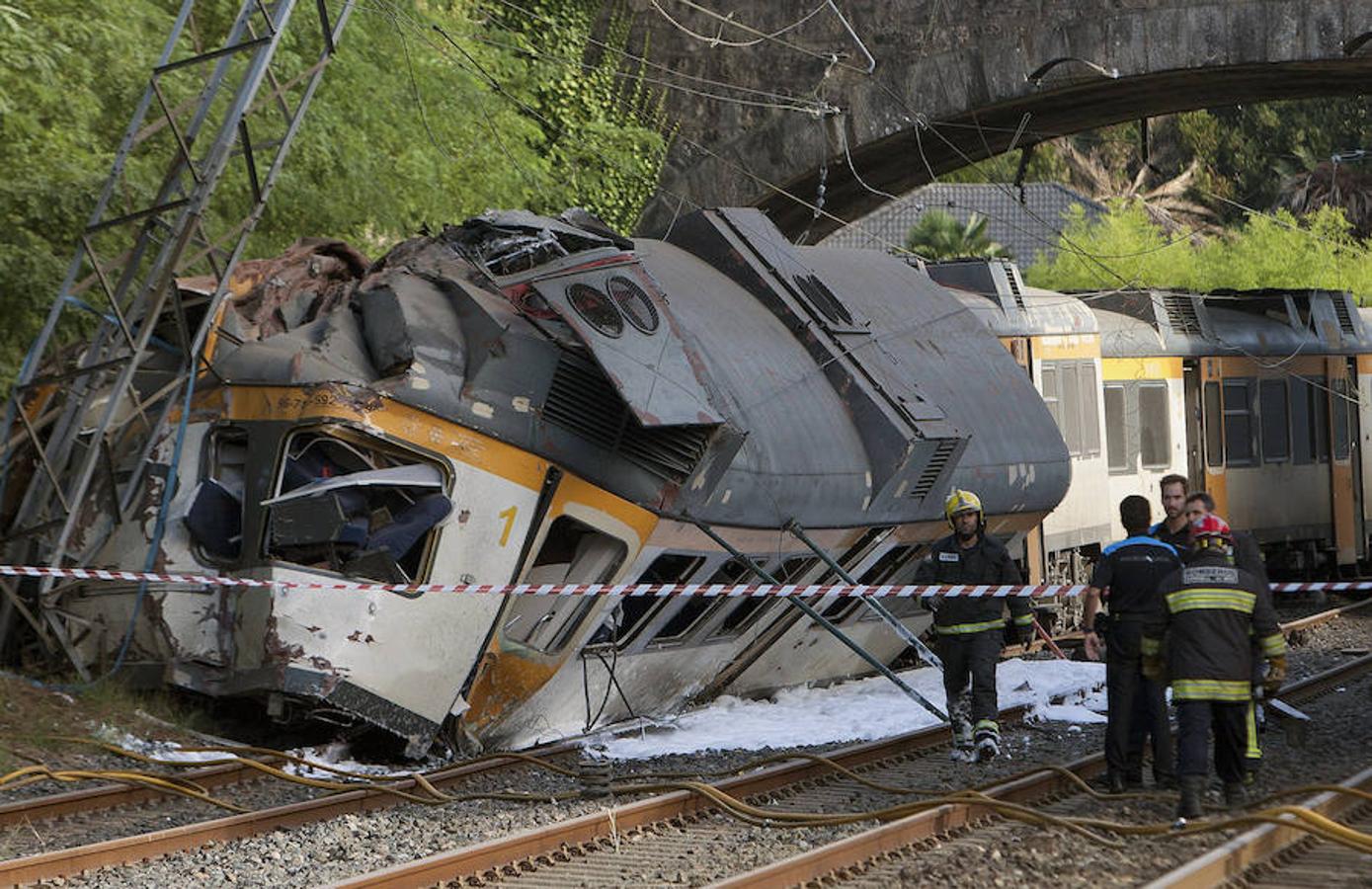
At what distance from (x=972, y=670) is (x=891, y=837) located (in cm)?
320

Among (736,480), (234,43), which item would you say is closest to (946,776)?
(736,480)

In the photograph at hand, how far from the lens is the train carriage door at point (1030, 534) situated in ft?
64.5

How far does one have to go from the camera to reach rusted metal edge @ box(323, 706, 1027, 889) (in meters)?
8.38

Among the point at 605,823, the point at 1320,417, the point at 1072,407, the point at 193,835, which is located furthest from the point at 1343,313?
the point at 193,835

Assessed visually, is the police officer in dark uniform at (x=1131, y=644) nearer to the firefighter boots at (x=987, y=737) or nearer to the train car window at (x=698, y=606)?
the firefighter boots at (x=987, y=737)

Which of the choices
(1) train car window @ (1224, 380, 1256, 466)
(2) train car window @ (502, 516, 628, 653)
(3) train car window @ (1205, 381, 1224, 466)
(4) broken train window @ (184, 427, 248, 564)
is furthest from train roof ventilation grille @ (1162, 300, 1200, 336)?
(4) broken train window @ (184, 427, 248, 564)

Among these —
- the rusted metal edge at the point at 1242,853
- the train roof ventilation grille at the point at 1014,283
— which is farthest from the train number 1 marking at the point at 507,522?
the train roof ventilation grille at the point at 1014,283

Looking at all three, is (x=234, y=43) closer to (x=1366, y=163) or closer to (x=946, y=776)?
(x=946, y=776)

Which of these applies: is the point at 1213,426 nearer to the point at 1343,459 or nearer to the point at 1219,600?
the point at 1343,459

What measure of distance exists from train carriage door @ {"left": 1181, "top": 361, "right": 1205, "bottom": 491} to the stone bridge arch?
5.37 metres

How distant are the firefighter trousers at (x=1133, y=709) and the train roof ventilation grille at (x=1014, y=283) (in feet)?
30.3

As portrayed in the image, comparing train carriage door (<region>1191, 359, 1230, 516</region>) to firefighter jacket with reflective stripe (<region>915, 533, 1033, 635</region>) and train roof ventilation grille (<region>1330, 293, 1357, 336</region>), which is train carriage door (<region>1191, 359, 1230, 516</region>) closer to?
train roof ventilation grille (<region>1330, 293, 1357, 336</region>)

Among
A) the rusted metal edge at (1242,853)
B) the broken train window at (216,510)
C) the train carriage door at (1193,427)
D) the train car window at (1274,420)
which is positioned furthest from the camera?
the train car window at (1274,420)

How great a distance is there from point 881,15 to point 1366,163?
44.2m
